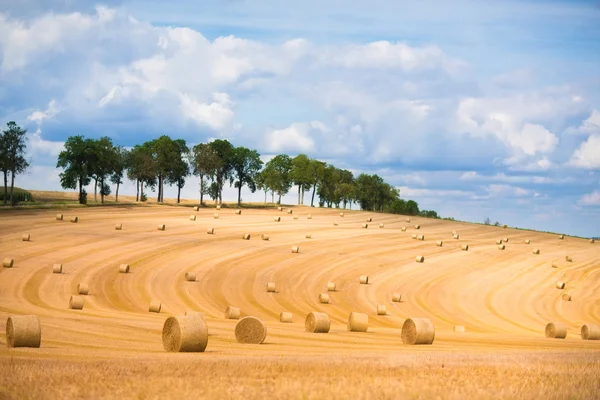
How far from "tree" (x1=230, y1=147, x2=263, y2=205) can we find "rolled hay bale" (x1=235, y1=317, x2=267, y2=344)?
5066 inches

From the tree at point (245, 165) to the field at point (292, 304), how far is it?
6187 centimetres

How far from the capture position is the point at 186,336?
21266 mm

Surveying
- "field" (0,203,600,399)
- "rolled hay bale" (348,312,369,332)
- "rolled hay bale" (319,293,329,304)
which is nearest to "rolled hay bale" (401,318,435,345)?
"field" (0,203,600,399)

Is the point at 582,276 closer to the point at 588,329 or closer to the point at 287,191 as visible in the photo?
the point at 588,329

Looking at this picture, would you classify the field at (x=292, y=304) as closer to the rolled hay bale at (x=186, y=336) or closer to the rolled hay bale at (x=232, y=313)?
the rolled hay bale at (x=186, y=336)

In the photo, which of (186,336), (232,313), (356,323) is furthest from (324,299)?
(186,336)

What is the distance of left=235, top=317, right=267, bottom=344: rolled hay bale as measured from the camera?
25.5 meters

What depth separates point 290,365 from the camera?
56.8 feet

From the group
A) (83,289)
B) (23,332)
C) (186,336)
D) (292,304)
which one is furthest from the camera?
(292,304)

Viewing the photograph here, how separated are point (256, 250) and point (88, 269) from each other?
13706 millimetres

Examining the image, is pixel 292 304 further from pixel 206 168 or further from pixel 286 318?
pixel 206 168

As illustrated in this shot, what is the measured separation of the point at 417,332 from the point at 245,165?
427 feet

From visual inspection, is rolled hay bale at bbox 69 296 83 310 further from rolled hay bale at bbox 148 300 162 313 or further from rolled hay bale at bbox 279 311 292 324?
rolled hay bale at bbox 279 311 292 324

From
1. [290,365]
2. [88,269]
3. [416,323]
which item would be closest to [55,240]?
[88,269]
